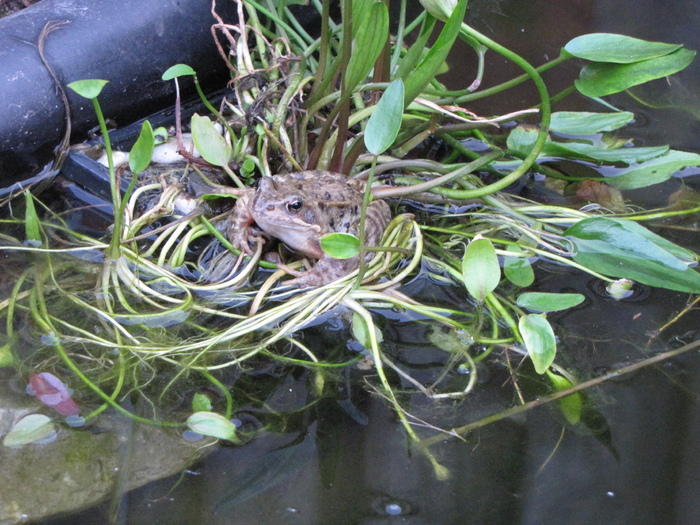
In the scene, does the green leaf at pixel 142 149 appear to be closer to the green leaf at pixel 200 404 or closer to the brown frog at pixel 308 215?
the brown frog at pixel 308 215

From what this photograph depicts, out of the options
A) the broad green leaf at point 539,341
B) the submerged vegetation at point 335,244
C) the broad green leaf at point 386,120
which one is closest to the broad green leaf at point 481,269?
the submerged vegetation at point 335,244

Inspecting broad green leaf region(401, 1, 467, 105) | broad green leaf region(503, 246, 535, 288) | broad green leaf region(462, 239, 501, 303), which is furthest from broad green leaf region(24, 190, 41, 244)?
broad green leaf region(503, 246, 535, 288)

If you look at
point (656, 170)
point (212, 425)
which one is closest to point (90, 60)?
point (212, 425)

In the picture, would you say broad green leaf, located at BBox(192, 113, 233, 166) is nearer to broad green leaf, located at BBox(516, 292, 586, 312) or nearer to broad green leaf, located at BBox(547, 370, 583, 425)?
broad green leaf, located at BBox(516, 292, 586, 312)

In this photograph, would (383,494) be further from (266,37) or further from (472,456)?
(266,37)

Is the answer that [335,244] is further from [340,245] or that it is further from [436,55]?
[436,55]
